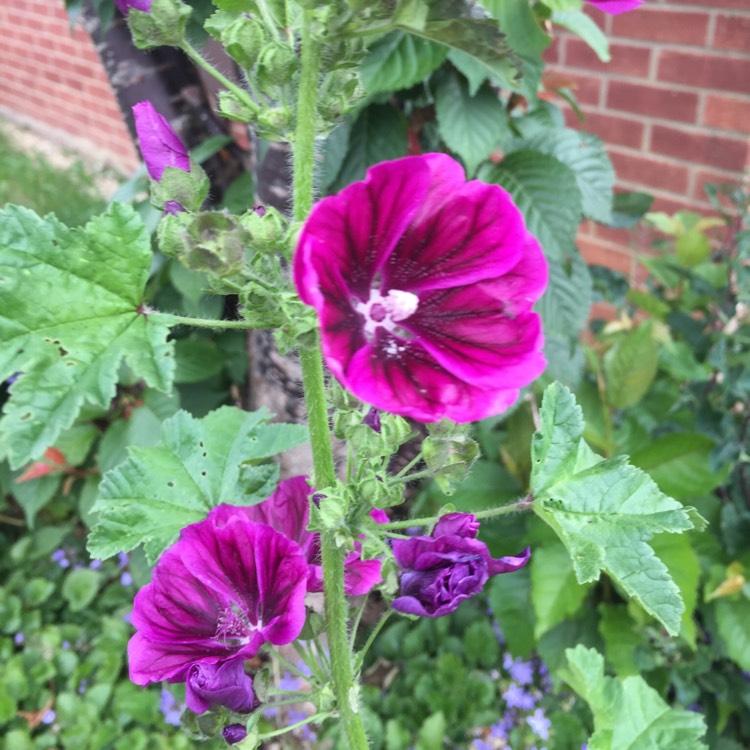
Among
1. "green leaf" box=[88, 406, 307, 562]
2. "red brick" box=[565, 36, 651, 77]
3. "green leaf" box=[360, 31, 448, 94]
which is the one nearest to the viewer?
"green leaf" box=[88, 406, 307, 562]

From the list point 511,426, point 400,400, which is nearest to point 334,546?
point 400,400

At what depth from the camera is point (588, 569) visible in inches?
22.0

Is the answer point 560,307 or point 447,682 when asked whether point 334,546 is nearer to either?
point 560,307

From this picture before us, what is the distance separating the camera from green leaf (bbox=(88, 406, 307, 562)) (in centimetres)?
70

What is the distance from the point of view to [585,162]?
57.3 inches

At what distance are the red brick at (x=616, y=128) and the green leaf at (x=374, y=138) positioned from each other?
3.54 ft

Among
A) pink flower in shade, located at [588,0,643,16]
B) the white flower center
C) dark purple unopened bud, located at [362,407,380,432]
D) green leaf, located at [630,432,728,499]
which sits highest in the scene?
pink flower in shade, located at [588,0,643,16]

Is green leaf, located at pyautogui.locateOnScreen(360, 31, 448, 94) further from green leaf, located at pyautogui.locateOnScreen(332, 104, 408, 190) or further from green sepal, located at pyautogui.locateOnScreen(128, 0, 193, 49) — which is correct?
green sepal, located at pyautogui.locateOnScreen(128, 0, 193, 49)

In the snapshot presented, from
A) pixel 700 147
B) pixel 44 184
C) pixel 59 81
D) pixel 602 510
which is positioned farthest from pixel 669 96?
pixel 59 81

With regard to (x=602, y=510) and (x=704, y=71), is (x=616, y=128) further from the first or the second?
(x=602, y=510)

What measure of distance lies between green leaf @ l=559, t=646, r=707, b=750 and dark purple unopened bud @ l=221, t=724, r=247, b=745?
1.36ft

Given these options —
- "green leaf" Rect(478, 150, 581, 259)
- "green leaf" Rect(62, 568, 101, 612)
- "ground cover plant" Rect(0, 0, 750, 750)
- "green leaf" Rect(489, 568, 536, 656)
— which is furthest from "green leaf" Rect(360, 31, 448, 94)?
"green leaf" Rect(62, 568, 101, 612)

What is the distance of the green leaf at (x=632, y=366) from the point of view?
4.94ft

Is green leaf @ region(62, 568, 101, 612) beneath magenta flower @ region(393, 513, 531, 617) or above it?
beneath
